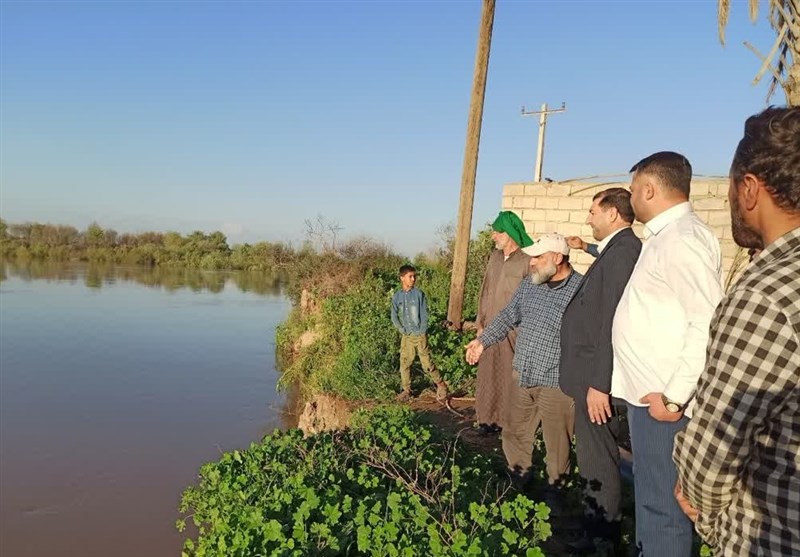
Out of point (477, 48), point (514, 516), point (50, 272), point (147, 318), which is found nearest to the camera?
point (514, 516)

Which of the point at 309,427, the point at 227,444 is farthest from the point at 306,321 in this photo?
the point at 309,427

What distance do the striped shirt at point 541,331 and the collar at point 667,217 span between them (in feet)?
3.38

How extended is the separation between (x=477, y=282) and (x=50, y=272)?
45391mm

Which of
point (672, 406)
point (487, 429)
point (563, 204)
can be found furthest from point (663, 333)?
point (563, 204)

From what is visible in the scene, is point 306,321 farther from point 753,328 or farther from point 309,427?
point 753,328

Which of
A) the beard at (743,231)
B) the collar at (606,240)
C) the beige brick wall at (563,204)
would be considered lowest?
the beard at (743,231)

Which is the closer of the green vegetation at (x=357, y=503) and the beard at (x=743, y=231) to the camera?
the beard at (x=743, y=231)

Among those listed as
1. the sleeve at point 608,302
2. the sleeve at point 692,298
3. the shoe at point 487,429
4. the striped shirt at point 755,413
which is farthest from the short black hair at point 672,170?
the shoe at point 487,429

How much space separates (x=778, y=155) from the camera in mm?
1444

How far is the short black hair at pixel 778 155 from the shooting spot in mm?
1429

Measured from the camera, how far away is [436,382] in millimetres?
7973

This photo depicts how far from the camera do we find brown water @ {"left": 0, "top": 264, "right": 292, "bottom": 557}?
26.5 feet

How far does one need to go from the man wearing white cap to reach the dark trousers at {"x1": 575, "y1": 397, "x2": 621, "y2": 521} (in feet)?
1.40

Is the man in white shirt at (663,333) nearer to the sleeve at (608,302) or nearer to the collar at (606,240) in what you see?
the sleeve at (608,302)
